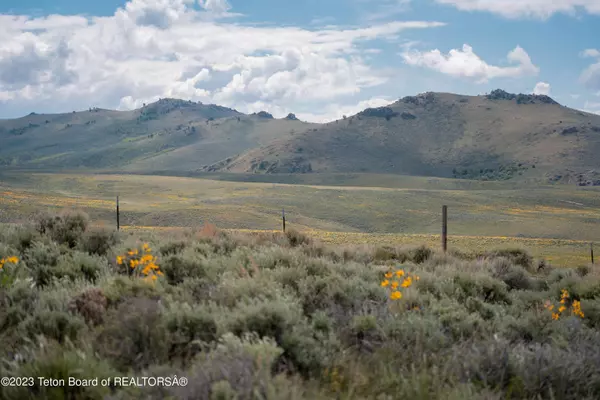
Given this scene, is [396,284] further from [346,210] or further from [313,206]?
[313,206]

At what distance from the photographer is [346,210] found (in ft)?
202

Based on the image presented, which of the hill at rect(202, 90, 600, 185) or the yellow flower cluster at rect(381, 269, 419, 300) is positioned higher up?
the hill at rect(202, 90, 600, 185)

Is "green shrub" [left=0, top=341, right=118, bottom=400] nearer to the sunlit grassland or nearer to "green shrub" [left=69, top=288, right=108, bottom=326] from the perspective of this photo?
"green shrub" [left=69, top=288, right=108, bottom=326]

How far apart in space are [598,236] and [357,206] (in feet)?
81.9

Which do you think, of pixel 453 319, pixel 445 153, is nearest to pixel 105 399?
pixel 453 319

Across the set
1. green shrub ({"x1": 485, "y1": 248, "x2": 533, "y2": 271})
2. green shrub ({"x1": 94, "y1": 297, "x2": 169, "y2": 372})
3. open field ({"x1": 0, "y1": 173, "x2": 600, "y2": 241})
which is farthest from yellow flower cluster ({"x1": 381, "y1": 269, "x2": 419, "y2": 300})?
open field ({"x1": 0, "y1": 173, "x2": 600, "y2": 241})

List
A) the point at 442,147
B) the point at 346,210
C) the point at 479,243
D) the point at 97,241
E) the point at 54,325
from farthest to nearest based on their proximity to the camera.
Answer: the point at 442,147 < the point at 346,210 < the point at 479,243 < the point at 97,241 < the point at 54,325

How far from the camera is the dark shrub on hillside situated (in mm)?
11719

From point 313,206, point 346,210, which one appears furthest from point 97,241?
point 313,206

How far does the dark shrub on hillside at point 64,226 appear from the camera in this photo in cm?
1172

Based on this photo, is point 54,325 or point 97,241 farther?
point 97,241

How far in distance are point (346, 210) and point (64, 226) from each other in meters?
50.7

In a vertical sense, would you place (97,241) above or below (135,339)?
above

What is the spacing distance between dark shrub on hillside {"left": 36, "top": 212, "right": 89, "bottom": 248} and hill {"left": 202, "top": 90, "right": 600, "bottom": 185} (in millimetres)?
122943
